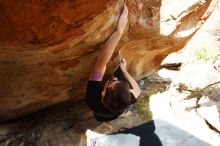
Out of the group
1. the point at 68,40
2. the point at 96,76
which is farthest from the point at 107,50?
the point at 68,40

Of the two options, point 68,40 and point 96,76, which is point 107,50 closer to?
point 96,76

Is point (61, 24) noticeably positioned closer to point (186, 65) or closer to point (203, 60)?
point (186, 65)

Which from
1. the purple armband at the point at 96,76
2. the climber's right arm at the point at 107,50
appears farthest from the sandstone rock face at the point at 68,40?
the purple armband at the point at 96,76

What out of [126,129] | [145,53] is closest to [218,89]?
[145,53]

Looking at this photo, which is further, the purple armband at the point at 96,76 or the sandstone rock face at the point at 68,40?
the purple armband at the point at 96,76

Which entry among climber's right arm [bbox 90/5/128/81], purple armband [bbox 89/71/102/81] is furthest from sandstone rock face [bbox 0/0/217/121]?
purple armband [bbox 89/71/102/81]

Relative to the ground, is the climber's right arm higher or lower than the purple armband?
higher

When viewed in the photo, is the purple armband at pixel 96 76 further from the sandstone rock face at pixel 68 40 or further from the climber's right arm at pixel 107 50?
the sandstone rock face at pixel 68 40

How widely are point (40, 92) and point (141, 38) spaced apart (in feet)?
5.05

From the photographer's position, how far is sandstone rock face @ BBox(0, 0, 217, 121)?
2.73m

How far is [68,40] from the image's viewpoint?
3189mm

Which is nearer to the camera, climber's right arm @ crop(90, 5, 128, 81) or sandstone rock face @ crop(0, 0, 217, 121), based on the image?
sandstone rock face @ crop(0, 0, 217, 121)

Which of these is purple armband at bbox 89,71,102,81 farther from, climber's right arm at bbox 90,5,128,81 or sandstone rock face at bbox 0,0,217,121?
sandstone rock face at bbox 0,0,217,121

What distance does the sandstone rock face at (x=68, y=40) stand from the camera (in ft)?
8.95
